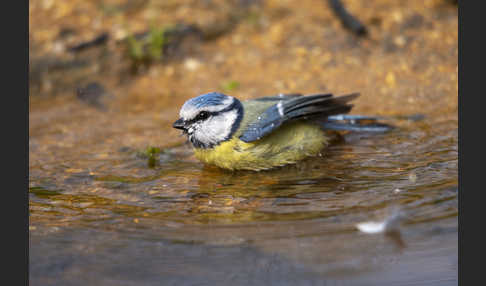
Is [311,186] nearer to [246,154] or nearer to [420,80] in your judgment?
[246,154]

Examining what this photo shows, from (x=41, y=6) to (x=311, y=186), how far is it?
6.06 metres

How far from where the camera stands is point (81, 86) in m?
6.99

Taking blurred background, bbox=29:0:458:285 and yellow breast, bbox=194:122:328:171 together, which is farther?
yellow breast, bbox=194:122:328:171

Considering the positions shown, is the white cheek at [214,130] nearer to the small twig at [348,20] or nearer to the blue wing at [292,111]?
the blue wing at [292,111]

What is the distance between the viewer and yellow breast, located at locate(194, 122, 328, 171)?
4473 mm

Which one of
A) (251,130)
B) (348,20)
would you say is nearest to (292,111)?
(251,130)

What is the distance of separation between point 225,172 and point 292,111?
846 mm

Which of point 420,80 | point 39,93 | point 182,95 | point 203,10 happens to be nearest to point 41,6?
point 39,93

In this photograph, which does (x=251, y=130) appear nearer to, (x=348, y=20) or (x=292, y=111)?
(x=292, y=111)

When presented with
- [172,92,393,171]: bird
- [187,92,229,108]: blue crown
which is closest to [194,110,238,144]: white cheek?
[172,92,393,171]: bird

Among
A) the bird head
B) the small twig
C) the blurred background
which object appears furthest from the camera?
the small twig

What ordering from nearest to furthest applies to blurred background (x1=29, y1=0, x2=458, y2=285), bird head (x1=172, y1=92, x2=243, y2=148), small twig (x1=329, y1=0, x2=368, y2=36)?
1. blurred background (x1=29, y1=0, x2=458, y2=285)
2. bird head (x1=172, y1=92, x2=243, y2=148)
3. small twig (x1=329, y1=0, x2=368, y2=36)

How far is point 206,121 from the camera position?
452cm

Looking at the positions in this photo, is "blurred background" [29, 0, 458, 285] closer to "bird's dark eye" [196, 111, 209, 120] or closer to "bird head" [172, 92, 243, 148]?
"bird head" [172, 92, 243, 148]
